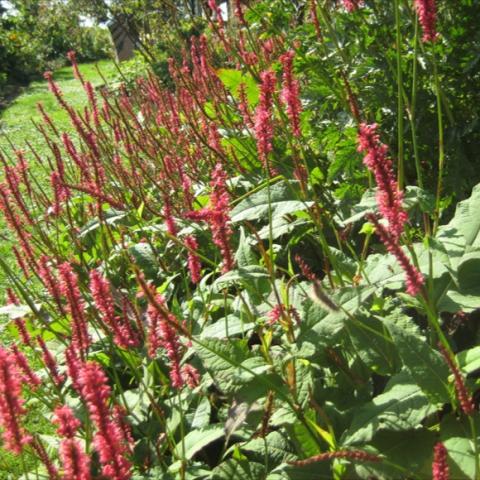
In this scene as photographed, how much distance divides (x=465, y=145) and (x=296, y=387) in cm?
135

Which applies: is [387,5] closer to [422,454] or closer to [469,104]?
[469,104]

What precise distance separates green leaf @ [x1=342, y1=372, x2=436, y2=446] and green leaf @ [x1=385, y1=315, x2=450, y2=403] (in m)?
0.05

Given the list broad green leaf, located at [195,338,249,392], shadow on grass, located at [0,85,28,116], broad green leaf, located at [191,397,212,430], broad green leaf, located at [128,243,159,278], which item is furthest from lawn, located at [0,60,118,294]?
broad green leaf, located at [195,338,249,392]

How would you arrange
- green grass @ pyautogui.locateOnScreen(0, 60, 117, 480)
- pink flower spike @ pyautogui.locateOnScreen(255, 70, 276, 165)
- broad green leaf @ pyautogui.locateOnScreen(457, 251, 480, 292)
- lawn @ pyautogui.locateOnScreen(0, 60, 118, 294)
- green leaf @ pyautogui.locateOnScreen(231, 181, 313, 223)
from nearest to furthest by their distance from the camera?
pink flower spike @ pyautogui.locateOnScreen(255, 70, 276, 165) → broad green leaf @ pyautogui.locateOnScreen(457, 251, 480, 292) → green leaf @ pyautogui.locateOnScreen(231, 181, 313, 223) → green grass @ pyautogui.locateOnScreen(0, 60, 117, 480) → lawn @ pyautogui.locateOnScreen(0, 60, 118, 294)

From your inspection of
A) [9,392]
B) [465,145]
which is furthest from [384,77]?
[9,392]

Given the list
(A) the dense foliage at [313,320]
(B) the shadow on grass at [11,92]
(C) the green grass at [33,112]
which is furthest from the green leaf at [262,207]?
(B) the shadow on grass at [11,92]

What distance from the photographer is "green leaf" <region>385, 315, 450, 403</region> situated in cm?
138

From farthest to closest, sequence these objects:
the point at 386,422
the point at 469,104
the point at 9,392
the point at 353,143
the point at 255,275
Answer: the point at 469,104, the point at 353,143, the point at 255,275, the point at 386,422, the point at 9,392

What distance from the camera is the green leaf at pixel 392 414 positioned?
1376 millimetres

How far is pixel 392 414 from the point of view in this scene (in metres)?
1.40

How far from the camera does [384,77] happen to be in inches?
99.7

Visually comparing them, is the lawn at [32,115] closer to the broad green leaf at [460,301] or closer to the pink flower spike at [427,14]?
the broad green leaf at [460,301]

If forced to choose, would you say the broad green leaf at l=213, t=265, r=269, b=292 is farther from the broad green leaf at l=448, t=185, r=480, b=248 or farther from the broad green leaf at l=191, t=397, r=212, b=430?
the broad green leaf at l=448, t=185, r=480, b=248

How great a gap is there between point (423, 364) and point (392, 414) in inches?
5.4
